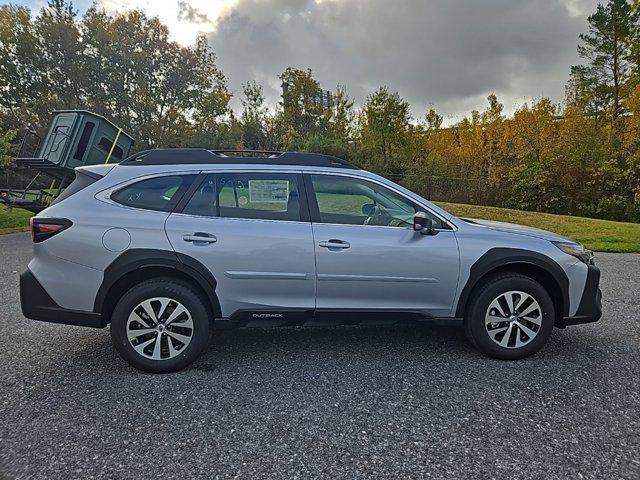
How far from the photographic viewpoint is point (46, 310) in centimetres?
297

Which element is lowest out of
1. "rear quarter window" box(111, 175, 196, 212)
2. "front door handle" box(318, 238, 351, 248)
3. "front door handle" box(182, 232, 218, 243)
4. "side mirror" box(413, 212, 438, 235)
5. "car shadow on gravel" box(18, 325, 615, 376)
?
"car shadow on gravel" box(18, 325, 615, 376)

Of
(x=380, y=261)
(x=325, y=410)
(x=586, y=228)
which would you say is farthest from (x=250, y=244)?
(x=586, y=228)

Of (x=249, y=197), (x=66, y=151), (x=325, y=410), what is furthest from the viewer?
(x=66, y=151)

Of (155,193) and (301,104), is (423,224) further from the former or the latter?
(301,104)

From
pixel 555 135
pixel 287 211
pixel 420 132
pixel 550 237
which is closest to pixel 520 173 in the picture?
pixel 555 135

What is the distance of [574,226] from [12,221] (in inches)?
699

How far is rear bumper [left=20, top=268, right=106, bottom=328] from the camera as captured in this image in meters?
2.97

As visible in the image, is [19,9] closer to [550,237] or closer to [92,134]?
[92,134]

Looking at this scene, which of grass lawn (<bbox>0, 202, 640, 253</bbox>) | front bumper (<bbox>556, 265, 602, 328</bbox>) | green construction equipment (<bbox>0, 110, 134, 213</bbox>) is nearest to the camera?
front bumper (<bbox>556, 265, 602, 328</bbox>)

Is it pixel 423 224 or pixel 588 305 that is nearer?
pixel 423 224

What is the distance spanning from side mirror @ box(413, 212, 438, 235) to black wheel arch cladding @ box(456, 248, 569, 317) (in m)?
0.46

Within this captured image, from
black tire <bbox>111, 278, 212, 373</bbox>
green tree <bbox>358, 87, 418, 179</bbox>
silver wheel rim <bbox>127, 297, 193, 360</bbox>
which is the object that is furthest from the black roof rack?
green tree <bbox>358, 87, 418, 179</bbox>

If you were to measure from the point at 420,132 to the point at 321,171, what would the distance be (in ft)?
66.6

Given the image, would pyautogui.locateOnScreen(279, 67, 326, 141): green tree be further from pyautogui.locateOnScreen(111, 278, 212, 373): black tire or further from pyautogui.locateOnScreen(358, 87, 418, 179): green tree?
pyautogui.locateOnScreen(111, 278, 212, 373): black tire
